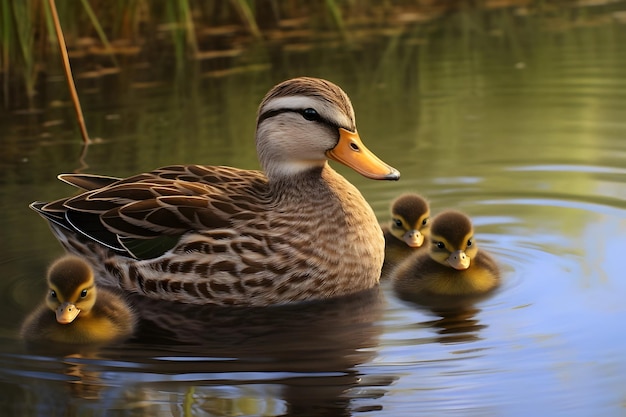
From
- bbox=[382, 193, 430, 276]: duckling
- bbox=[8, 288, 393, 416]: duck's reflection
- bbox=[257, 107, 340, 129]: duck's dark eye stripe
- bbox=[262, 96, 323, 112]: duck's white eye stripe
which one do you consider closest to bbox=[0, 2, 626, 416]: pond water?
bbox=[8, 288, 393, 416]: duck's reflection

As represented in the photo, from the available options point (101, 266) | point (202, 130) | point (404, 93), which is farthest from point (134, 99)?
point (101, 266)

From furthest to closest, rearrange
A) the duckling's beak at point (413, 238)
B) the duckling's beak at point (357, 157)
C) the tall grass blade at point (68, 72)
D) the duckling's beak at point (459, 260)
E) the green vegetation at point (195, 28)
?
1. the green vegetation at point (195, 28)
2. the tall grass blade at point (68, 72)
3. the duckling's beak at point (413, 238)
4. the duckling's beak at point (357, 157)
5. the duckling's beak at point (459, 260)

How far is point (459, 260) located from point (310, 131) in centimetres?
93

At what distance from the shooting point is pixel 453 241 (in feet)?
19.1

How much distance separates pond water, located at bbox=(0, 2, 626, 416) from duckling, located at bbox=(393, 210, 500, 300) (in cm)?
11

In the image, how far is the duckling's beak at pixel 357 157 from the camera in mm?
5875

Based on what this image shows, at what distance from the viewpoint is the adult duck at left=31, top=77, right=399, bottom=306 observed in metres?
5.82

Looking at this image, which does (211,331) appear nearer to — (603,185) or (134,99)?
(603,185)

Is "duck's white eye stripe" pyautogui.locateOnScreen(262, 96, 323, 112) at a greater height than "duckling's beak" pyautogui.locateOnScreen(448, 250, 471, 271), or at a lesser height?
greater

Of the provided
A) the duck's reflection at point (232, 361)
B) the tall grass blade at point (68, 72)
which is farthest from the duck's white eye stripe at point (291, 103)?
the tall grass blade at point (68, 72)

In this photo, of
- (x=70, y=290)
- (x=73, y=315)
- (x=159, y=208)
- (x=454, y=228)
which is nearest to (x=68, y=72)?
(x=159, y=208)

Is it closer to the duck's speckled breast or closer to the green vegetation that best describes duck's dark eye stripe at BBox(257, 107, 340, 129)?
the duck's speckled breast

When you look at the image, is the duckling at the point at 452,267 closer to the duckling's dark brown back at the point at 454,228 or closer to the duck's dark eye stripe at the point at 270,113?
the duckling's dark brown back at the point at 454,228

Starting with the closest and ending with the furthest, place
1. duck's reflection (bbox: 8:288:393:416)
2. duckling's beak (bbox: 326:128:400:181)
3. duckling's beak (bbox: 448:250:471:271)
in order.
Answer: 1. duck's reflection (bbox: 8:288:393:416)
2. duckling's beak (bbox: 448:250:471:271)
3. duckling's beak (bbox: 326:128:400:181)
